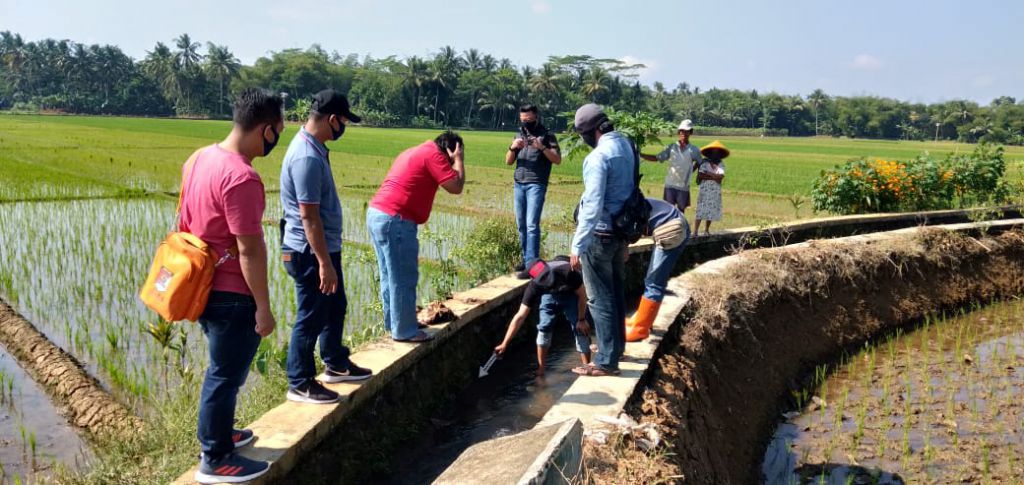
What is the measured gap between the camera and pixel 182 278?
7.85 ft

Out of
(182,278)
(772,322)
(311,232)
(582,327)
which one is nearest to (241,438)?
(182,278)

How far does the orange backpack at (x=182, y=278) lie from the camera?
2398mm

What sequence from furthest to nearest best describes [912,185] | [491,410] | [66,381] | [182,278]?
[912,185] → [66,381] → [491,410] → [182,278]

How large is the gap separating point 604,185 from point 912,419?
10.4ft

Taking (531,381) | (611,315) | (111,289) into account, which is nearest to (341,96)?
(611,315)

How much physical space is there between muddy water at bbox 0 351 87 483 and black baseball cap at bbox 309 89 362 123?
2.14 m

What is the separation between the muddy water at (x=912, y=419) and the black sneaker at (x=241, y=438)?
3.23 m

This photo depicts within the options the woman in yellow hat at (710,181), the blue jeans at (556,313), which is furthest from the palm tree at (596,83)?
the blue jeans at (556,313)

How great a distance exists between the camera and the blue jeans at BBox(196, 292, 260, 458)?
8.30 feet

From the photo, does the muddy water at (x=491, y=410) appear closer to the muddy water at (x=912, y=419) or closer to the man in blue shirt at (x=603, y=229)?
the man in blue shirt at (x=603, y=229)

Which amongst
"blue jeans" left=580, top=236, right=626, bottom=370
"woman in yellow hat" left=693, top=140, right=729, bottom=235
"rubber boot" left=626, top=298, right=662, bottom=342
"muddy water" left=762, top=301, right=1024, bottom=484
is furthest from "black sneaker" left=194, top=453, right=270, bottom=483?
"woman in yellow hat" left=693, top=140, right=729, bottom=235

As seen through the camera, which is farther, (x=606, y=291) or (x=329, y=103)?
(x=606, y=291)

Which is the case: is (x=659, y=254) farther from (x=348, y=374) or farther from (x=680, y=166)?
(x=680, y=166)

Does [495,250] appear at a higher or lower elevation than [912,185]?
lower
